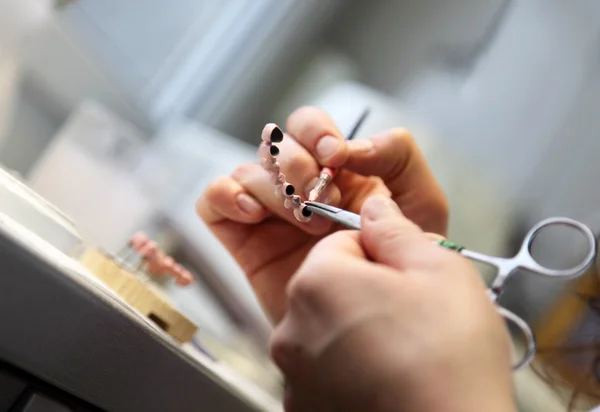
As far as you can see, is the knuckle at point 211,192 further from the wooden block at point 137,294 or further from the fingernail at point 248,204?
the wooden block at point 137,294

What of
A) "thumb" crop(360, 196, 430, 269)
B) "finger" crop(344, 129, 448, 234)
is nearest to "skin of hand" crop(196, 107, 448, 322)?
"finger" crop(344, 129, 448, 234)

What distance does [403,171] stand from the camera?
562mm

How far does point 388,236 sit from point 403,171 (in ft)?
0.83

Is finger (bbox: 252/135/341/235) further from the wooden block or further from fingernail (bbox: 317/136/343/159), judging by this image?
the wooden block

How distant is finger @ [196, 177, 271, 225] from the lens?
53cm

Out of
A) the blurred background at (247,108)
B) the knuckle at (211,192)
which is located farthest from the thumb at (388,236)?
the blurred background at (247,108)

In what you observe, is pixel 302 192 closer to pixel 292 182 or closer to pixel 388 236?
pixel 292 182

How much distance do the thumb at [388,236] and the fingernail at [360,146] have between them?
0.17m

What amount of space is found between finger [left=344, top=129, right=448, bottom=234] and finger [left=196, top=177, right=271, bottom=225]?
0.10 m

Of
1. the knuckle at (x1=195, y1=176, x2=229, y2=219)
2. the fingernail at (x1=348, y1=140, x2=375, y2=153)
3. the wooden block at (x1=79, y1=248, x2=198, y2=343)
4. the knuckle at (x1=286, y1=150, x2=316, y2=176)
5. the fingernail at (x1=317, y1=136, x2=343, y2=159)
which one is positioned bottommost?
the wooden block at (x1=79, y1=248, x2=198, y2=343)

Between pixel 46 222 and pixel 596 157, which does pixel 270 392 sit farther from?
pixel 596 157

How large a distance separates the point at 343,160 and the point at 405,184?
92mm

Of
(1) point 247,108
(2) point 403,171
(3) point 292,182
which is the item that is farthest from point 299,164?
(1) point 247,108

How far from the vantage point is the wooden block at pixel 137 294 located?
43 cm
